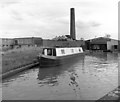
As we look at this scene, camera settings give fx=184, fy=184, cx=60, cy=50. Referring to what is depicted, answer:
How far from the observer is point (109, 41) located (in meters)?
55.8

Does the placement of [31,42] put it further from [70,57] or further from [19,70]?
[19,70]

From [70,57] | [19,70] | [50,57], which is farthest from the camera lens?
[70,57]

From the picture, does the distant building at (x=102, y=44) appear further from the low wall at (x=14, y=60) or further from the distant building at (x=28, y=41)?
the low wall at (x=14, y=60)

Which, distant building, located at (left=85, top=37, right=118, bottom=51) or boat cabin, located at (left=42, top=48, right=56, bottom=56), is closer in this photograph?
boat cabin, located at (left=42, top=48, right=56, bottom=56)

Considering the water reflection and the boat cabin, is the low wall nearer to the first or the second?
the boat cabin

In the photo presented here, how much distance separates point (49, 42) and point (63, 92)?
40631mm

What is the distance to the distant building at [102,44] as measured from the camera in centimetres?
5572

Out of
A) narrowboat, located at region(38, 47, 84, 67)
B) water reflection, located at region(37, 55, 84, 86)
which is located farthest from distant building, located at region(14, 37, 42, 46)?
water reflection, located at region(37, 55, 84, 86)

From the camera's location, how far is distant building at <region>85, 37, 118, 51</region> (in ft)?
183

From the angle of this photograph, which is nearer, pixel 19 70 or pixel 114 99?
pixel 114 99

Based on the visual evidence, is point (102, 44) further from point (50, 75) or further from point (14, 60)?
point (50, 75)

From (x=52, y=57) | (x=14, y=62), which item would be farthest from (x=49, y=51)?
(x=14, y=62)

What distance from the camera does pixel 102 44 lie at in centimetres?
5666

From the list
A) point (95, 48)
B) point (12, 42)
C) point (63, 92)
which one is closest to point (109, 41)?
point (95, 48)
